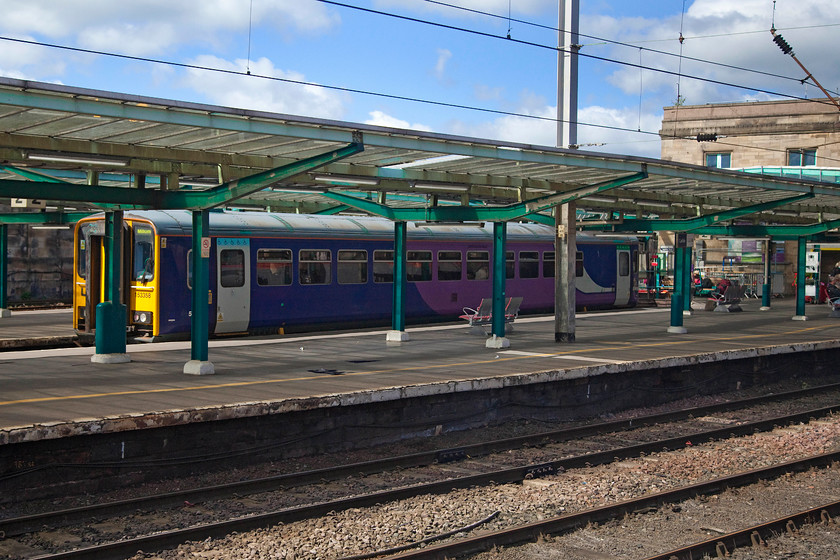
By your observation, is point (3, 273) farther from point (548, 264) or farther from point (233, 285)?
point (548, 264)

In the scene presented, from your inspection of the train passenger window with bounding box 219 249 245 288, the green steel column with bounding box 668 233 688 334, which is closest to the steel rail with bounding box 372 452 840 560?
the green steel column with bounding box 668 233 688 334

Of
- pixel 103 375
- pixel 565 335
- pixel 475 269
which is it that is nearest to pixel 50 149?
pixel 103 375

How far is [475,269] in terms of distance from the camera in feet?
72.4

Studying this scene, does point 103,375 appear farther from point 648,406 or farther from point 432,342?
point 648,406

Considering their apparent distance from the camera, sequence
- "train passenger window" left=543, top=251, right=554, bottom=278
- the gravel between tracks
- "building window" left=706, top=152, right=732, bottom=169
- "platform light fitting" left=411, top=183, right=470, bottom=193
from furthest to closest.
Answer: "building window" left=706, top=152, right=732, bottom=169 < "train passenger window" left=543, top=251, right=554, bottom=278 < "platform light fitting" left=411, top=183, right=470, bottom=193 < the gravel between tracks

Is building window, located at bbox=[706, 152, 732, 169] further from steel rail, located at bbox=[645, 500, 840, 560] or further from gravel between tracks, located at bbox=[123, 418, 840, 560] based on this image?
steel rail, located at bbox=[645, 500, 840, 560]

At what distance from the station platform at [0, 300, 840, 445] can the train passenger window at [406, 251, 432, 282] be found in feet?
4.10

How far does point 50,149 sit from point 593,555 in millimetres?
8230

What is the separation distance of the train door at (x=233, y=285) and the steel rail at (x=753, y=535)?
11608 mm

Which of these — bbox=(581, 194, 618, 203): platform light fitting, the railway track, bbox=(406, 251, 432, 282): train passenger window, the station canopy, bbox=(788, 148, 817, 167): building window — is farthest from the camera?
bbox=(788, 148, 817, 167): building window

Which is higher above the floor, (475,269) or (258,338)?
(475,269)

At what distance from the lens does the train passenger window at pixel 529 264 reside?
23219 mm

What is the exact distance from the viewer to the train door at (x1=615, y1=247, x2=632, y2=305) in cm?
2673

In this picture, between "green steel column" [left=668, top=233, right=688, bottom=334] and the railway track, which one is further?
"green steel column" [left=668, top=233, right=688, bottom=334]
